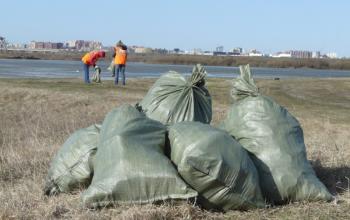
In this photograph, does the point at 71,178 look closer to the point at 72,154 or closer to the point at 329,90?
the point at 72,154

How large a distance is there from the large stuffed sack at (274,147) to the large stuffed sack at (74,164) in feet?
3.81

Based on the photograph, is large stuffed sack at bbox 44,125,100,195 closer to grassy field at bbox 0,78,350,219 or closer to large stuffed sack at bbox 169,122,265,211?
grassy field at bbox 0,78,350,219

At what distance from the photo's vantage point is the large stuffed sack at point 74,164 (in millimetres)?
5449

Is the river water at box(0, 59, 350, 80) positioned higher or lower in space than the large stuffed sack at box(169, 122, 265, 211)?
lower

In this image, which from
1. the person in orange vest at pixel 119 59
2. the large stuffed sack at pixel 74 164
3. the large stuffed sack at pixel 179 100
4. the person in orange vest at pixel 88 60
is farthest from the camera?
the person in orange vest at pixel 88 60

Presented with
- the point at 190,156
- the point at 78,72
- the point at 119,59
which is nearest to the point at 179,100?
the point at 190,156

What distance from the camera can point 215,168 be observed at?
15.6 feet

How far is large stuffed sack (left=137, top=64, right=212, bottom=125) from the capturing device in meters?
5.86

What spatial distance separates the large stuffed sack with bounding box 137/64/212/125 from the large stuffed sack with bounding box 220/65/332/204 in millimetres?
311

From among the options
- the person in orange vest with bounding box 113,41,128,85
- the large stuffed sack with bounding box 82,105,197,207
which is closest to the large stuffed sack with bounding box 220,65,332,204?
the large stuffed sack with bounding box 82,105,197,207

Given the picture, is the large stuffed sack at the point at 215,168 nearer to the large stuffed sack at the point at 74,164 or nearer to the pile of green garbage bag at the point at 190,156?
the pile of green garbage bag at the point at 190,156

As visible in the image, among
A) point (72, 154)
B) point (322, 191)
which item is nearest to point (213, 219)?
point (322, 191)

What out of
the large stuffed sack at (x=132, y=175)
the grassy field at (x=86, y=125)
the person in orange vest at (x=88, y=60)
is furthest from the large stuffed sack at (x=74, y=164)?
the person in orange vest at (x=88, y=60)

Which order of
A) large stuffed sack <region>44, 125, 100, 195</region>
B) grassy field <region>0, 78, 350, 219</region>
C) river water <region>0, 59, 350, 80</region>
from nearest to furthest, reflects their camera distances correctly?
grassy field <region>0, 78, 350, 219</region>
large stuffed sack <region>44, 125, 100, 195</region>
river water <region>0, 59, 350, 80</region>
